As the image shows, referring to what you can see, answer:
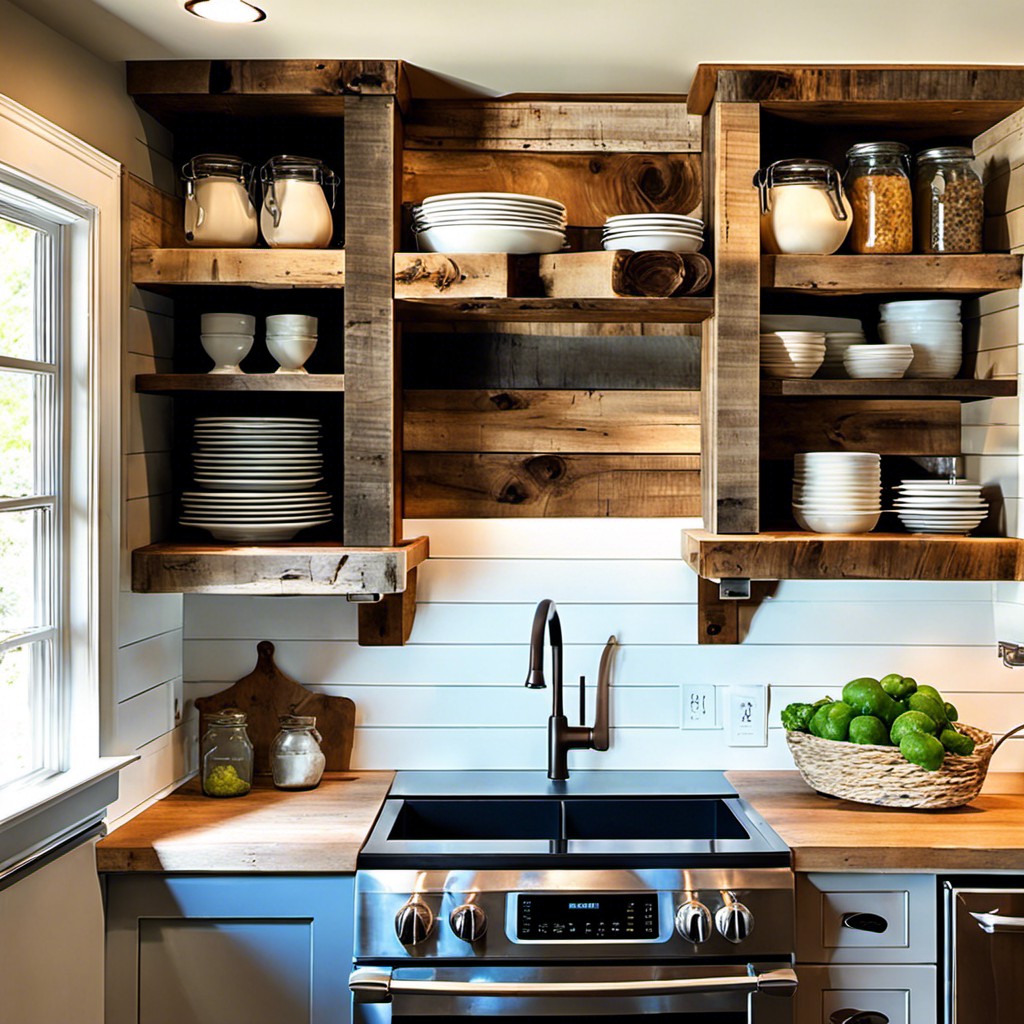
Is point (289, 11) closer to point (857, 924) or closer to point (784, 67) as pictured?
point (784, 67)

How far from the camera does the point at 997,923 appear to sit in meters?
1.95

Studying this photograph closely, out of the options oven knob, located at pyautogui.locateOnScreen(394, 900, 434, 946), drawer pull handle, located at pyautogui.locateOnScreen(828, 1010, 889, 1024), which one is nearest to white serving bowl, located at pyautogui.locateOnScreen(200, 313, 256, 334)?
oven knob, located at pyautogui.locateOnScreen(394, 900, 434, 946)

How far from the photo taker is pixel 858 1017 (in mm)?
1979

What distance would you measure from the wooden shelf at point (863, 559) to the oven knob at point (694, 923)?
62 cm

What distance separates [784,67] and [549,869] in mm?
1611

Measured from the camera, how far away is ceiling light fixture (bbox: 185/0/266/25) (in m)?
1.86

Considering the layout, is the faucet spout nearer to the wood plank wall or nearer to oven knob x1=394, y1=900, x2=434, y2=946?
the wood plank wall

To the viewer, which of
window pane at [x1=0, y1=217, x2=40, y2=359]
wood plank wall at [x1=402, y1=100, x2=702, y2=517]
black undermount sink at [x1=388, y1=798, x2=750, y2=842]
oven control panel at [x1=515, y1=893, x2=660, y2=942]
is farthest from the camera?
wood plank wall at [x1=402, y1=100, x2=702, y2=517]

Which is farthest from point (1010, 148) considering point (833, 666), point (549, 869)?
point (549, 869)

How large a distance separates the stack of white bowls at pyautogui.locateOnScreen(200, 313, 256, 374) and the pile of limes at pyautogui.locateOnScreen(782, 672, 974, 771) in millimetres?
1362

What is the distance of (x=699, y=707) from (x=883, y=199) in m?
1.16

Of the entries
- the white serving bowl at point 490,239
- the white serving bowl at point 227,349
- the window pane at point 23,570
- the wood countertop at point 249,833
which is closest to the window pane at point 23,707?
the window pane at point 23,570

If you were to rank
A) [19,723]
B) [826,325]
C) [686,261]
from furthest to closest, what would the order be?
[826,325] → [686,261] → [19,723]

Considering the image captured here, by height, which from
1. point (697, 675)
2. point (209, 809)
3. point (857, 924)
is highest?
point (697, 675)
